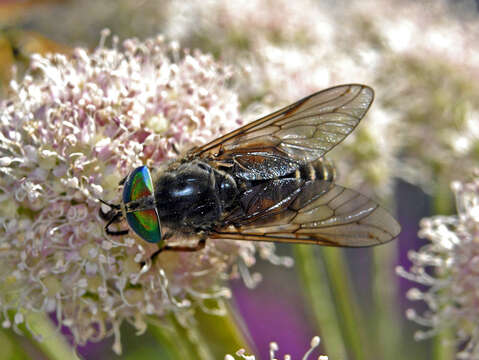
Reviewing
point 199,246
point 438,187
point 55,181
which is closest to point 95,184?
point 55,181

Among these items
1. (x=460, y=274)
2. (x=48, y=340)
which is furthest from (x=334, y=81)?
(x=48, y=340)

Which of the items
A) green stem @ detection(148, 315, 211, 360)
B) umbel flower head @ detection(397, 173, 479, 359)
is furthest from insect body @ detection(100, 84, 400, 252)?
umbel flower head @ detection(397, 173, 479, 359)

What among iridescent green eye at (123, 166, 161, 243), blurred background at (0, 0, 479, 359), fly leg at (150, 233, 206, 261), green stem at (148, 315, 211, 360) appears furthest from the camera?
blurred background at (0, 0, 479, 359)

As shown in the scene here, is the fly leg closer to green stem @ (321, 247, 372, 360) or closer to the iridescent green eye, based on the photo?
the iridescent green eye

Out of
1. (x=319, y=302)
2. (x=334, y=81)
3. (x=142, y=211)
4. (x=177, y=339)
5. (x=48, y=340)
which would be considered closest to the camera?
(x=142, y=211)

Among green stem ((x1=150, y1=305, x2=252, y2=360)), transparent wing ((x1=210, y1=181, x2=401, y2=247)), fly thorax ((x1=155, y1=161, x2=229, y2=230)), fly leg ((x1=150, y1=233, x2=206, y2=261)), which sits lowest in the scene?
green stem ((x1=150, y1=305, x2=252, y2=360))

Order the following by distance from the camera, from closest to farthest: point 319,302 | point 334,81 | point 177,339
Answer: point 177,339 < point 319,302 < point 334,81

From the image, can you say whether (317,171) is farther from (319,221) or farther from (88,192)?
(88,192)

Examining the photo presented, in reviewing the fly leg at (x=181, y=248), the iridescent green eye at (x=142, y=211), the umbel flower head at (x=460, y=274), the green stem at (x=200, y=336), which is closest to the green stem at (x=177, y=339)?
the green stem at (x=200, y=336)
